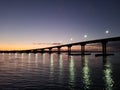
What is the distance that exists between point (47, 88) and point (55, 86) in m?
1.87

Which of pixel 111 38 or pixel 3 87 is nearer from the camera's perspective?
pixel 3 87

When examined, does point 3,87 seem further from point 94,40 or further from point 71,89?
point 94,40

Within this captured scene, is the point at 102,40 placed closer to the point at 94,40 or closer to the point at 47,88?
the point at 94,40

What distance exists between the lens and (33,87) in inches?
1374

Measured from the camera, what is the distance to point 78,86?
36156 mm

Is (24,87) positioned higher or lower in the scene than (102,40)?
lower

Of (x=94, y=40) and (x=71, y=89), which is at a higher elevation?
(x=94, y=40)

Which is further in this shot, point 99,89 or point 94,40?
point 94,40

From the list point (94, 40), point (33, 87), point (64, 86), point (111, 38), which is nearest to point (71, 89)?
point (64, 86)

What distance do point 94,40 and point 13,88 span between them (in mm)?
168256

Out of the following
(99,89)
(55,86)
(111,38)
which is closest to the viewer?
(99,89)

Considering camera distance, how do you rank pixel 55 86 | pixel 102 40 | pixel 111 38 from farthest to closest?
1. pixel 102 40
2. pixel 111 38
3. pixel 55 86

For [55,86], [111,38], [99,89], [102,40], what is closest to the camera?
[99,89]

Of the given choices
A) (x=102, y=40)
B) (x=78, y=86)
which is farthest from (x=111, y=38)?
(x=78, y=86)
